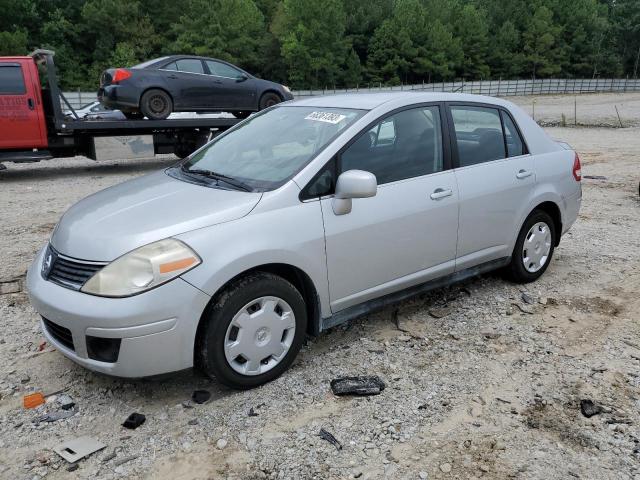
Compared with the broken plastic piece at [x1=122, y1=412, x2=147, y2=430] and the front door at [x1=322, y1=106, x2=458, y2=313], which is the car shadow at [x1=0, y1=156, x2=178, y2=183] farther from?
the broken plastic piece at [x1=122, y1=412, x2=147, y2=430]

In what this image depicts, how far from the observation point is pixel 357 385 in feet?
11.0

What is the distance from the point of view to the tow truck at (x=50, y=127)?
10094 millimetres

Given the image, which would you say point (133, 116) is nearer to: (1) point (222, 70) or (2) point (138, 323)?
(1) point (222, 70)

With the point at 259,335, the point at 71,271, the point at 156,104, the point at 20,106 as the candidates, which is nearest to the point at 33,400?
the point at 71,271

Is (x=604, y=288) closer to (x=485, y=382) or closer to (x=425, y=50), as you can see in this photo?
(x=485, y=382)

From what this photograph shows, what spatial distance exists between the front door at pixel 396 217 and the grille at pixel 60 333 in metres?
1.50

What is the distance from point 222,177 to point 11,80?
8.38 m

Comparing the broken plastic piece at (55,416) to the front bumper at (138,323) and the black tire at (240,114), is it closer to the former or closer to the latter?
the front bumper at (138,323)

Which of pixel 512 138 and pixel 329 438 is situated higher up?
pixel 512 138

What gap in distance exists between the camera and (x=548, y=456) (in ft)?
8.99

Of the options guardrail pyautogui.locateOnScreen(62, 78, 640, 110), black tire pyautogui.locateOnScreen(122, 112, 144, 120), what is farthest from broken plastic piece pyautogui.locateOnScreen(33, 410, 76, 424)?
guardrail pyautogui.locateOnScreen(62, 78, 640, 110)

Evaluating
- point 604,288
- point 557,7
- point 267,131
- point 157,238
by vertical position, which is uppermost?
point 557,7

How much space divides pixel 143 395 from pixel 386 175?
2.05 metres

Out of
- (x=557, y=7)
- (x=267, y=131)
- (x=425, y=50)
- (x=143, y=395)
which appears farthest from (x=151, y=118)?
(x=557, y=7)
